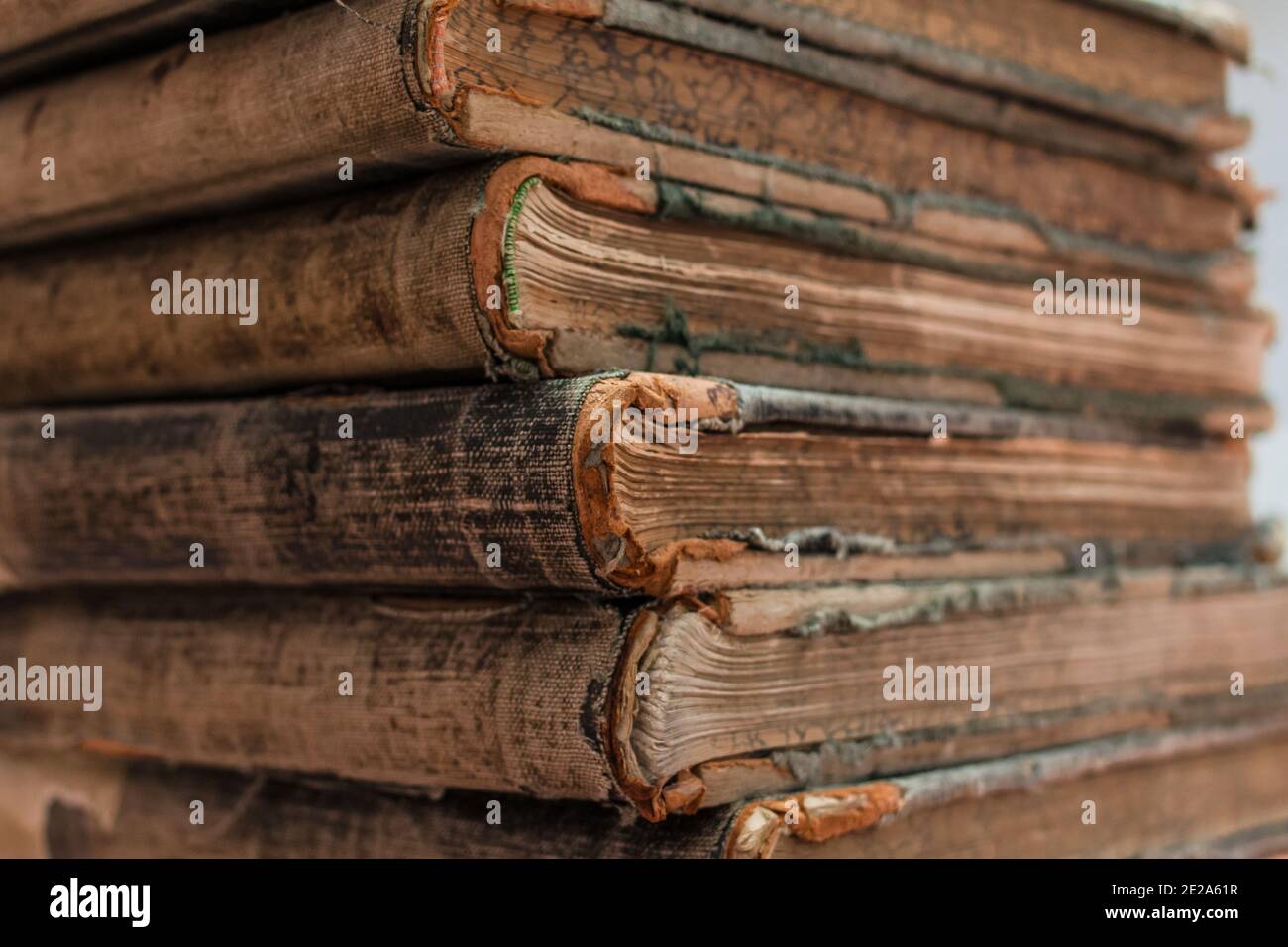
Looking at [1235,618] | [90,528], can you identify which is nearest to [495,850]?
[90,528]

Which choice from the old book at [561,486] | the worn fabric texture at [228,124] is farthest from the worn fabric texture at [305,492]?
the worn fabric texture at [228,124]

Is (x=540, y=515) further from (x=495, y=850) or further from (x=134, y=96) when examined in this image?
(x=134, y=96)

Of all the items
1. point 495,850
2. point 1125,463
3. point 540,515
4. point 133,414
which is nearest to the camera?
point 540,515

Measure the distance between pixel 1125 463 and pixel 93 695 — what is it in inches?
65.2

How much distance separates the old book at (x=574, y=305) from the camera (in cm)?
178

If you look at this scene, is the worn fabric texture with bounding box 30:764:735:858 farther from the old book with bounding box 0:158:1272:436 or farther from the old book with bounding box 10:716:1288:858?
the old book with bounding box 0:158:1272:436

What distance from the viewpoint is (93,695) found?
7.68 feet

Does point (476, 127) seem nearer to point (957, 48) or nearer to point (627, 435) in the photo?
point (627, 435)

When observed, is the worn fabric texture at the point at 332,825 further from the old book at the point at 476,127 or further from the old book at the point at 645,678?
the old book at the point at 476,127

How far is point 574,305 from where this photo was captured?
5.95 ft

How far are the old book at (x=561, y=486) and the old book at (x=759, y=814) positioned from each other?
0.30 m

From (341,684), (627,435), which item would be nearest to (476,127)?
(627,435)

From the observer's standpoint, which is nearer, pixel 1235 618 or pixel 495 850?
pixel 495 850

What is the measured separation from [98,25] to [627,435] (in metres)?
1.06
